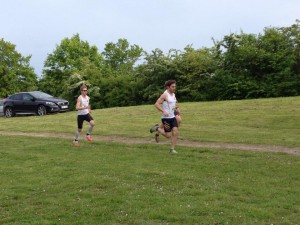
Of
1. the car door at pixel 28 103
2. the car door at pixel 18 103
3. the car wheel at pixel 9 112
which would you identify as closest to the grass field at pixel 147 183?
the car door at pixel 28 103

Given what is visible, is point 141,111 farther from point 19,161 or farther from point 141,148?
point 19,161

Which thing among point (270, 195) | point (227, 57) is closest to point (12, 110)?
point (227, 57)

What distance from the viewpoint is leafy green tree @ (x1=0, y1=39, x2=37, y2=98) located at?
197 ft

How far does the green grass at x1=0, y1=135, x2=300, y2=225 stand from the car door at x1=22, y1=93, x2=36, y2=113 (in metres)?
15.7

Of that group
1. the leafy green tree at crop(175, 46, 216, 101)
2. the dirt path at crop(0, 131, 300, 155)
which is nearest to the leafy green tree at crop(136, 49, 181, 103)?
the leafy green tree at crop(175, 46, 216, 101)

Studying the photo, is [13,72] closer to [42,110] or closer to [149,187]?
[42,110]

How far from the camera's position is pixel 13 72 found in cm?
6028

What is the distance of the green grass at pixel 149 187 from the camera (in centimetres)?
576

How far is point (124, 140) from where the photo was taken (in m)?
14.2

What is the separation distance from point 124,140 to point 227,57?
64.6ft

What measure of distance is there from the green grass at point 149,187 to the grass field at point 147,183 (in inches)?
0.6

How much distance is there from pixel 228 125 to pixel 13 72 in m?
49.0

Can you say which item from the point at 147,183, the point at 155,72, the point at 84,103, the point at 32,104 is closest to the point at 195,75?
the point at 155,72

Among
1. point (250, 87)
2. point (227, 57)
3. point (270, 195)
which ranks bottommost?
point (270, 195)
